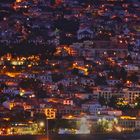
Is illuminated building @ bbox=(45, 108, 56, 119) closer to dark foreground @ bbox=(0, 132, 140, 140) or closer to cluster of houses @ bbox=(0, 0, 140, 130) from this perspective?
cluster of houses @ bbox=(0, 0, 140, 130)

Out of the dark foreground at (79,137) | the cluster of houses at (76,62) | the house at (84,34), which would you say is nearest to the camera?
the dark foreground at (79,137)

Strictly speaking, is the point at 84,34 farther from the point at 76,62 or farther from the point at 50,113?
the point at 50,113

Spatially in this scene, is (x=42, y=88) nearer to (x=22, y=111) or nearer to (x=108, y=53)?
(x=22, y=111)

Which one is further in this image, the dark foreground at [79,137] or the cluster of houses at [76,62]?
the cluster of houses at [76,62]

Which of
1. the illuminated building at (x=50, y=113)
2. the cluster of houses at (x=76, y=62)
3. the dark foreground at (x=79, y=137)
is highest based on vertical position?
the cluster of houses at (x=76, y=62)

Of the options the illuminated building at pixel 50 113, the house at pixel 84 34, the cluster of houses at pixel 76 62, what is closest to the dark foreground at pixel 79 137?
the cluster of houses at pixel 76 62

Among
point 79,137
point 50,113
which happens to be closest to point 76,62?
point 50,113

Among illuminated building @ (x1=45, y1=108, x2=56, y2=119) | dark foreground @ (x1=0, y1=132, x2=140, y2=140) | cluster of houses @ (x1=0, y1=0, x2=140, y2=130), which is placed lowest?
dark foreground @ (x1=0, y1=132, x2=140, y2=140)

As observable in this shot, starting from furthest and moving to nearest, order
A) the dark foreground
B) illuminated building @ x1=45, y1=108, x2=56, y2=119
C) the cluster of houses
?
the cluster of houses
illuminated building @ x1=45, y1=108, x2=56, y2=119
the dark foreground

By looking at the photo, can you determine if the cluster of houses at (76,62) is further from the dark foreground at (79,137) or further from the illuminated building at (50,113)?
the dark foreground at (79,137)

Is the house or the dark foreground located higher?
the house

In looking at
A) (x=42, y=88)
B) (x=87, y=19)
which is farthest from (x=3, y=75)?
(x=87, y=19)

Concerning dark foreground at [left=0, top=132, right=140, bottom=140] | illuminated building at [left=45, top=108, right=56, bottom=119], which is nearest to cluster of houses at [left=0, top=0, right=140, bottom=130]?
illuminated building at [left=45, top=108, right=56, bottom=119]
